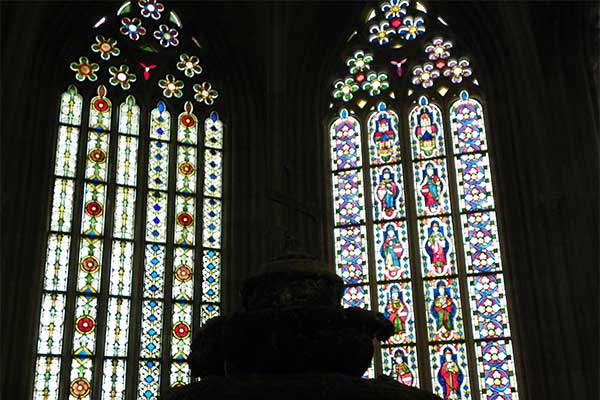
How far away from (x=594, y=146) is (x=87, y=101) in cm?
656

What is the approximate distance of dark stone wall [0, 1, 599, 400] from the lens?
11.9 metres

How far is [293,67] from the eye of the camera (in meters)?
14.4

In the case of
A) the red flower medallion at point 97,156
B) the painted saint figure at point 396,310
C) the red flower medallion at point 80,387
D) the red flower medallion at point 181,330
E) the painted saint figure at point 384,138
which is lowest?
Result: the red flower medallion at point 80,387

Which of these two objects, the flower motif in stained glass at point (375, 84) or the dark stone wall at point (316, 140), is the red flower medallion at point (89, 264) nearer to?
the dark stone wall at point (316, 140)

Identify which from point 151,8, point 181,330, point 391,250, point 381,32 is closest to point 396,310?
point 391,250

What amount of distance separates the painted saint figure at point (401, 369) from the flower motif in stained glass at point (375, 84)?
12.4 ft

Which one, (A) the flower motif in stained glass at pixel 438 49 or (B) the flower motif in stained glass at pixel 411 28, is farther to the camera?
(B) the flower motif in stained glass at pixel 411 28

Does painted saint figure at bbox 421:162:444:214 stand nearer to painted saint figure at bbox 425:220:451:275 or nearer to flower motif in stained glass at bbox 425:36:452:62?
painted saint figure at bbox 425:220:451:275

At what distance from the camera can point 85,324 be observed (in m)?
12.2

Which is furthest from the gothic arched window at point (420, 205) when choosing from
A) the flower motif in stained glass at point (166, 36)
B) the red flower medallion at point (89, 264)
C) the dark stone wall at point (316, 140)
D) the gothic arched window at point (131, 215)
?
the red flower medallion at point (89, 264)

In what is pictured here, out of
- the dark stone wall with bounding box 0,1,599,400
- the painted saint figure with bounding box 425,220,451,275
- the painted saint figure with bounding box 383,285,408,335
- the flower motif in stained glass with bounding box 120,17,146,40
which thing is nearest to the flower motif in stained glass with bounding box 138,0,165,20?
the flower motif in stained glass with bounding box 120,17,146,40

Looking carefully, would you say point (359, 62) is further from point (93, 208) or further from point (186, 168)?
point (93, 208)

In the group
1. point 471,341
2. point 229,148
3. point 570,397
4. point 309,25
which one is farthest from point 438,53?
point 570,397

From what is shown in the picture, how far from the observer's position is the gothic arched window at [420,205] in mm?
12422
